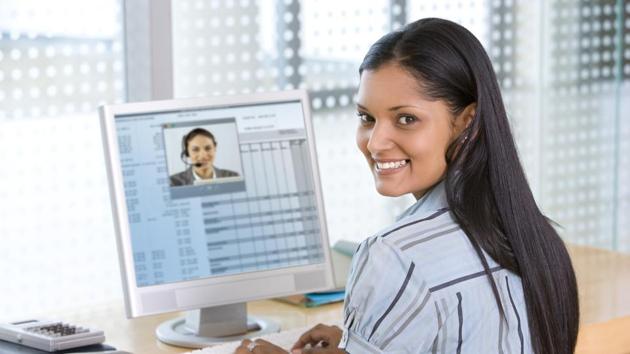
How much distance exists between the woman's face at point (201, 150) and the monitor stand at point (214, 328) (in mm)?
254

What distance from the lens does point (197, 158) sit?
184 centimetres

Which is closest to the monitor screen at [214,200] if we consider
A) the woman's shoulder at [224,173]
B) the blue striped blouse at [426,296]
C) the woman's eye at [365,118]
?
the woman's shoulder at [224,173]

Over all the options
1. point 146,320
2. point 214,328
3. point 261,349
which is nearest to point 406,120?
point 261,349

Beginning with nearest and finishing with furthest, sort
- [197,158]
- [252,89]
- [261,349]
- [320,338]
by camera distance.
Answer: [261,349]
[320,338]
[197,158]
[252,89]

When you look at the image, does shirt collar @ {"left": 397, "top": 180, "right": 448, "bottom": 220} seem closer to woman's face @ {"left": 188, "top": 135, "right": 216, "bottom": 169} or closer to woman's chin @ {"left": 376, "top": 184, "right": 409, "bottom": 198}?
woman's chin @ {"left": 376, "top": 184, "right": 409, "bottom": 198}

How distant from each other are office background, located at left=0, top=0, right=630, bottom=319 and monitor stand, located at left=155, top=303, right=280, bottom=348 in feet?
2.29

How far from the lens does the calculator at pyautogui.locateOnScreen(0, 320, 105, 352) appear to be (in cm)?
169

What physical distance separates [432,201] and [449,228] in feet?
0.27

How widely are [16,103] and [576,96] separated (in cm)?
189

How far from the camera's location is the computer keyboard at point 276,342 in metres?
1.71

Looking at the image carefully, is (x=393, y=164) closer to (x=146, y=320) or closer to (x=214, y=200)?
(x=214, y=200)

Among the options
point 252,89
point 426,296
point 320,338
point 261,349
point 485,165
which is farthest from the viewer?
point 252,89

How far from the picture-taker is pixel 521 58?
11.1 feet

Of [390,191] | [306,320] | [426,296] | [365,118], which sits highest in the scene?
[365,118]
